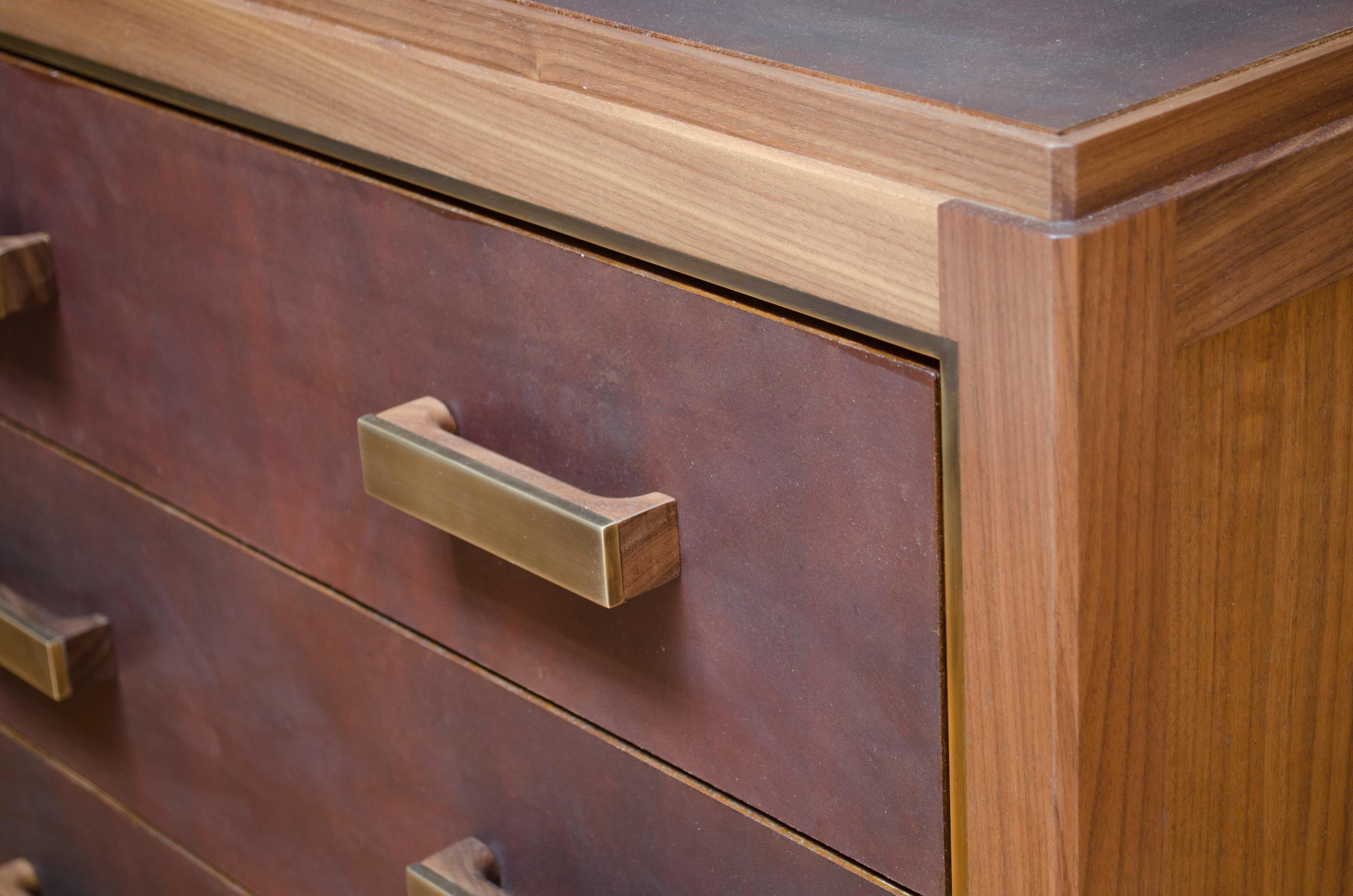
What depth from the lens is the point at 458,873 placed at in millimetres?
565

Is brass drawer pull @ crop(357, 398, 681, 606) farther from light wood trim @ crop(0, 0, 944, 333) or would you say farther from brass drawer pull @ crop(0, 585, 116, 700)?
brass drawer pull @ crop(0, 585, 116, 700)

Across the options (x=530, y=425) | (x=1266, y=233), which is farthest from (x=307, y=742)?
(x=1266, y=233)

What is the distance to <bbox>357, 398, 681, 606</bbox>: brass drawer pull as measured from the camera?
44cm

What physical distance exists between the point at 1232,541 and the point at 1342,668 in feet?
0.30

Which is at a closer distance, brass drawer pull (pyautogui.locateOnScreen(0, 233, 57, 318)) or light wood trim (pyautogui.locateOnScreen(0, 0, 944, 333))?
light wood trim (pyautogui.locateOnScreen(0, 0, 944, 333))

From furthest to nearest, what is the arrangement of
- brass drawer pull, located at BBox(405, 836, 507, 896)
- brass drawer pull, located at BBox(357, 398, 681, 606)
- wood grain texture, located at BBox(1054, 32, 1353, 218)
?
brass drawer pull, located at BBox(405, 836, 507, 896)
brass drawer pull, located at BBox(357, 398, 681, 606)
wood grain texture, located at BBox(1054, 32, 1353, 218)

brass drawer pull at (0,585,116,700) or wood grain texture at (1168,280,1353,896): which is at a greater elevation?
wood grain texture at (1168,280,1353,896)

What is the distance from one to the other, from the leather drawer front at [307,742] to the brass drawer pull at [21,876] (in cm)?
10

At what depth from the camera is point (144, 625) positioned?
73 centimetres

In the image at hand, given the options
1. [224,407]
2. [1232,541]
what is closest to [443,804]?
[224,407]

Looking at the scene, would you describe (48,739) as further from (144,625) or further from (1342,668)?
(1342,668)

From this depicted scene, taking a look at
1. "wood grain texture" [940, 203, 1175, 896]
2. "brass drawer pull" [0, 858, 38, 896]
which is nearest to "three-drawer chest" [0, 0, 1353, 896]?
"wood grain texture" [940, 203, 1175, 896]

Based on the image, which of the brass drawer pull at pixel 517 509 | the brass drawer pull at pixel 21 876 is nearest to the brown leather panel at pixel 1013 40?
the brass drawer pull at pixel 517 509

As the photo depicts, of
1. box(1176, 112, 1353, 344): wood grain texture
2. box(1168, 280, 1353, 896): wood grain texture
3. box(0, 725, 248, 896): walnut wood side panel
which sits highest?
box(1176, 112, 1353, 344): wood grain texture
